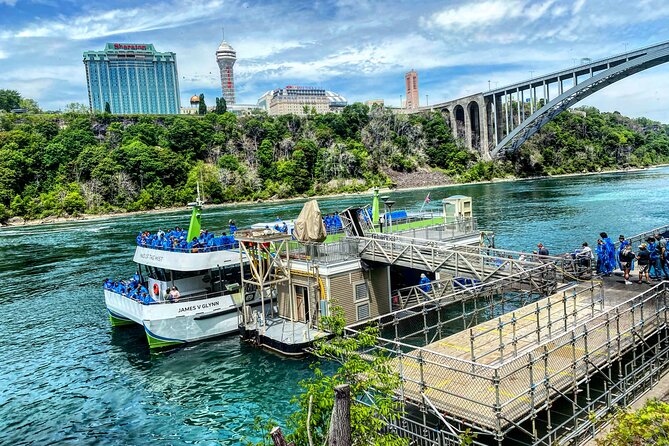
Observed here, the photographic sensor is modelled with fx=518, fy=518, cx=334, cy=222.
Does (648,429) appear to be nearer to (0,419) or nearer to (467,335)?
(467,335)

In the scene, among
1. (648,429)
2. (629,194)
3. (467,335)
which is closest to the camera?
(648,429)

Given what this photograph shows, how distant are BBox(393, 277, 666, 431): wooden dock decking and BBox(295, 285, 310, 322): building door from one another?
6.73m

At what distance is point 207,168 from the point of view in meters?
96.9

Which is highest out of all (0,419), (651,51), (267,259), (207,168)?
(651,51)

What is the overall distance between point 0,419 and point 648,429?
15977mm

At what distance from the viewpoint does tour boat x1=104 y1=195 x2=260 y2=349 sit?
18.4 metres

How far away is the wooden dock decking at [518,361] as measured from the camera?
902 centimetres

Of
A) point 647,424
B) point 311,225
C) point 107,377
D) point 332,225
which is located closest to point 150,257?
point 107,377

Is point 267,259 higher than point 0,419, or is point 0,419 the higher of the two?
point 267,259

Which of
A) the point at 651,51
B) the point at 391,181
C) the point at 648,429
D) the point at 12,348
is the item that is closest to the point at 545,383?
the point at 648,429

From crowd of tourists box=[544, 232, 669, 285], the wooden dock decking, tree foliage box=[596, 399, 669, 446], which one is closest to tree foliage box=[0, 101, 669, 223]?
crowd of tourists box=[544, 232, 669, 285]

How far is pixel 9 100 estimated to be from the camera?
439 ft

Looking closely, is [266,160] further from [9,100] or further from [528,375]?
[528,375]

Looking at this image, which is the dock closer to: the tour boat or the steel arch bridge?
the tour boat
